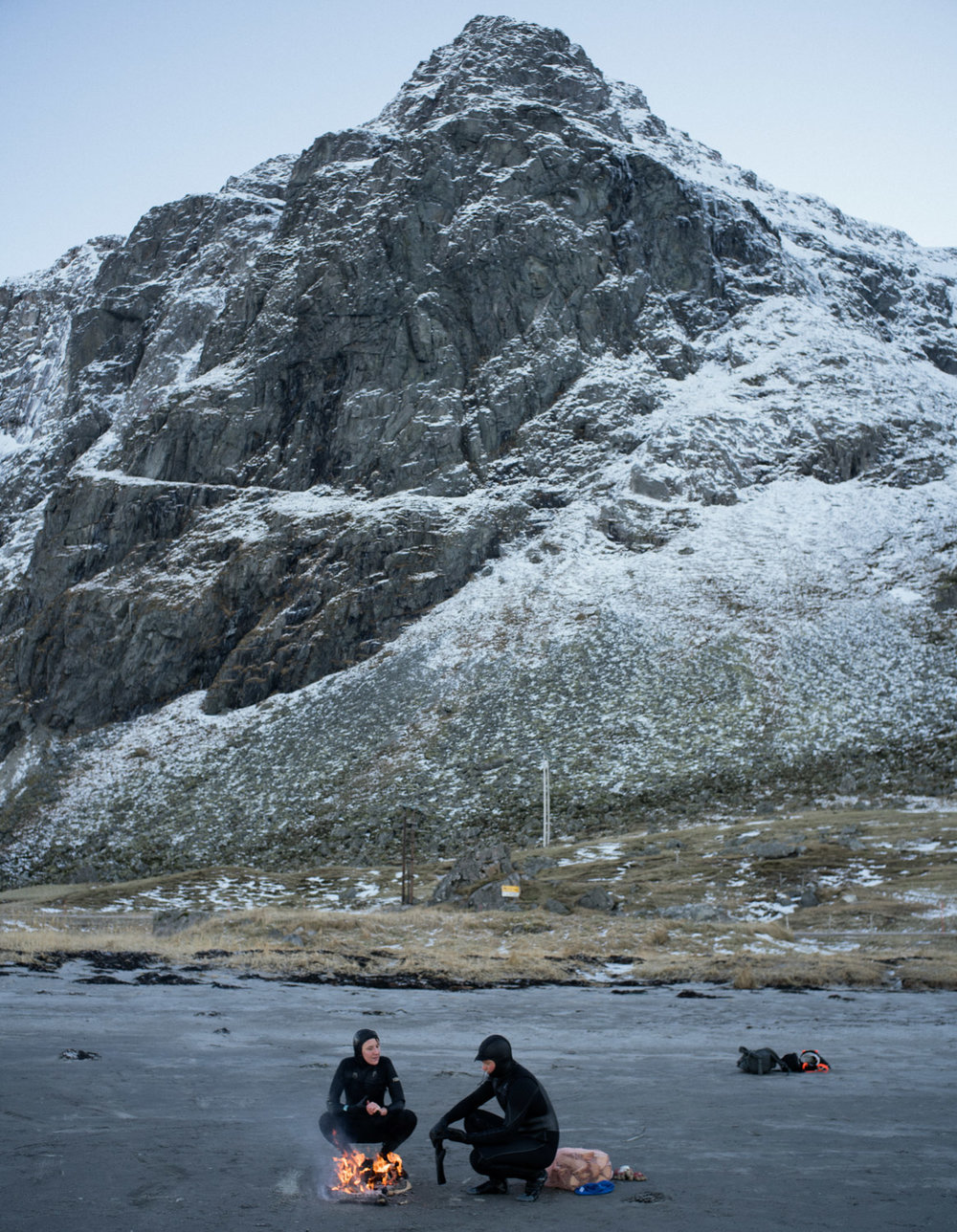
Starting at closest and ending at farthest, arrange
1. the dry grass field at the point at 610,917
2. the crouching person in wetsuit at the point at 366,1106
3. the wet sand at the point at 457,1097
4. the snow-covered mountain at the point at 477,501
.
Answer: the wet sand at the point at 457,1097 < the crouching person in wetsuit at the point at 366,1106 < the dry grass field at the point at 610,917 < the snow-covered mountain at the point at 477,501

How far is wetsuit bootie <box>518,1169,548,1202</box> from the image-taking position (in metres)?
7.16

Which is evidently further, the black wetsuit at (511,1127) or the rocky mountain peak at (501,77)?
the rocky mountain peak at (501,77)

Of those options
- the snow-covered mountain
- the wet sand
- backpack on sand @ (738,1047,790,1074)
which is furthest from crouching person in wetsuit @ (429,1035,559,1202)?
the snow-covered mountain

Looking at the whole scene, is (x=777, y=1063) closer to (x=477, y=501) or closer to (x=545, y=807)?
(x=545, y=807)

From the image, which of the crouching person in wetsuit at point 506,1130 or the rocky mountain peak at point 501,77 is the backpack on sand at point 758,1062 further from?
the rocky mountain peak at point 501,77

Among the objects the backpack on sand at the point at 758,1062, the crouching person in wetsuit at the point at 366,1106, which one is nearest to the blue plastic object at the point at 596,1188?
the crouching person in wetsuit at the point at 366,1106

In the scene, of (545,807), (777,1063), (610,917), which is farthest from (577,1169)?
(545,807)

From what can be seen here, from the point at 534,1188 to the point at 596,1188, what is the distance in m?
0.46

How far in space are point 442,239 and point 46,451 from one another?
57.6 meters

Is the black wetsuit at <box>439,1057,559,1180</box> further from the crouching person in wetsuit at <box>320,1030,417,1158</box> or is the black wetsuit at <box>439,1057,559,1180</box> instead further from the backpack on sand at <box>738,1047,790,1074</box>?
the backpack on sand at <box>738,1047,790,1074</box>

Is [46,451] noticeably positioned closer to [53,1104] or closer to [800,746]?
[800,746]

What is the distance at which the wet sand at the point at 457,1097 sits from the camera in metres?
6.45

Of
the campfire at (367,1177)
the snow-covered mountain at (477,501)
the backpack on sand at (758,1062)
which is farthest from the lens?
the snow-covered mountain at (477,501)

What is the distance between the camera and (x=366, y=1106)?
7723 mm
